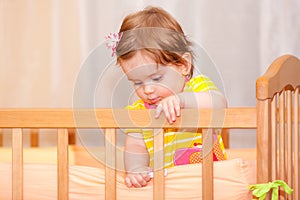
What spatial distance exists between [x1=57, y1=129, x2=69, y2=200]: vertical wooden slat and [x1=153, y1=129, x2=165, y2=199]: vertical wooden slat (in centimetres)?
19

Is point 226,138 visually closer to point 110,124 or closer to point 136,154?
point 136,154

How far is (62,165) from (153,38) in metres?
0.36

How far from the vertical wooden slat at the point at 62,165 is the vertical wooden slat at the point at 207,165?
0.28m

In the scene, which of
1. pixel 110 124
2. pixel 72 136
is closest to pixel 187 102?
pixel 110 124

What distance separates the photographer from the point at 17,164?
1.27 meters

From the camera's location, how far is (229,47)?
1923 millimetres

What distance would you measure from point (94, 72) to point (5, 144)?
388mm

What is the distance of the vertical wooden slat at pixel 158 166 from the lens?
120 centimetres

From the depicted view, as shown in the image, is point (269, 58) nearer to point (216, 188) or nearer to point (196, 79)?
point (196, 79)

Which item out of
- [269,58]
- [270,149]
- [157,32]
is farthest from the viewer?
[269,58]

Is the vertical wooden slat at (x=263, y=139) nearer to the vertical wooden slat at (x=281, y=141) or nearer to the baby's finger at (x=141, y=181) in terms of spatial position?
the vertical wooden slat at (x=281, y=141)

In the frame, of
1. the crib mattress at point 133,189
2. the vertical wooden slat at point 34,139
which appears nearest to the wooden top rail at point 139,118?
the crib mattress at point 133,189

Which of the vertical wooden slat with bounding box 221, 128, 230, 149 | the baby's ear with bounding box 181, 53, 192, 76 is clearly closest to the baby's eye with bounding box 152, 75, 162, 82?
the baby's ear with bounding box 181, 53, 192, 76

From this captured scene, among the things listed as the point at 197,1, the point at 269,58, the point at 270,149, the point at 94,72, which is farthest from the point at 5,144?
the point at 270,149
